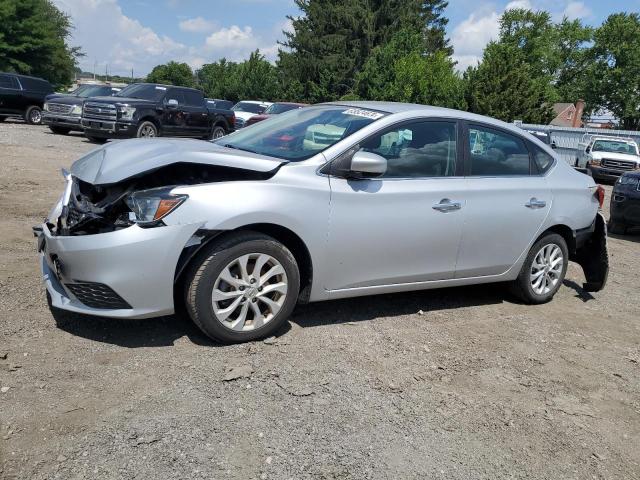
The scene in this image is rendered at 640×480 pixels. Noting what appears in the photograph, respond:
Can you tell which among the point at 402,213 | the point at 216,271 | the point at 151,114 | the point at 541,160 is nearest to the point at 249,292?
the point at 216,271

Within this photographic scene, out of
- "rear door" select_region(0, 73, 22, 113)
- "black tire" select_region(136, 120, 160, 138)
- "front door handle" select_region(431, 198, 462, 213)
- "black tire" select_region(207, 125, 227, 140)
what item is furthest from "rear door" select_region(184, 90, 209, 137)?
"front door handle" select_region(431, 198, 462, 213)

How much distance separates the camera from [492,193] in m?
5.09

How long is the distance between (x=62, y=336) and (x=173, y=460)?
62.5 inches

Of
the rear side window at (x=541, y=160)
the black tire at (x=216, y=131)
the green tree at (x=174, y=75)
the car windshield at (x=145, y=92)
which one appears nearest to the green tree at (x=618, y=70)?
the green tree at (x=174, y=75)

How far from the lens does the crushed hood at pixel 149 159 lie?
384cm

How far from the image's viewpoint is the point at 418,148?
4797 mm

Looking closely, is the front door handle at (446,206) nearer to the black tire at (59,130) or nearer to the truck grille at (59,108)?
the truck grille at (59,108)

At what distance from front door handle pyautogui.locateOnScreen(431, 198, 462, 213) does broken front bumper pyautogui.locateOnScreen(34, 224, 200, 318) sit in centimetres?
196

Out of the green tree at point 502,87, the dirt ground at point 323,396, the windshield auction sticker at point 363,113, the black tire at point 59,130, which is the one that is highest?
the green tree at point 502,87

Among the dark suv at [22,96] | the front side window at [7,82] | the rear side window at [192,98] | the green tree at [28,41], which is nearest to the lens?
the rear side window at [192,98]

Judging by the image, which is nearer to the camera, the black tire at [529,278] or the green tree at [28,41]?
the black tire at [529,278]

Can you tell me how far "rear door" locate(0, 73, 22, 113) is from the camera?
67.4 ft

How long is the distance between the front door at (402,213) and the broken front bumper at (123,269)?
1.14 metres

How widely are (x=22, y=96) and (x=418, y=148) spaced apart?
20.2 m
